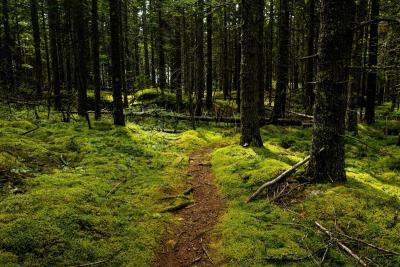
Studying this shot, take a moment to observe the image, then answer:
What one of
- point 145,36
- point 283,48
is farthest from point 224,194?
point 145,36

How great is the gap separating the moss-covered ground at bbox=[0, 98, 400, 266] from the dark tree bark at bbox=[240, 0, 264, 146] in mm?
863

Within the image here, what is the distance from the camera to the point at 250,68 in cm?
1168

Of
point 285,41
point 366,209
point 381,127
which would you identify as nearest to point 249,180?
point 366,209

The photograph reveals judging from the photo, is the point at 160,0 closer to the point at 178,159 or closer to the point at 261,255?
the point at 178,159

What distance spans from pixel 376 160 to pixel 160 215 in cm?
871

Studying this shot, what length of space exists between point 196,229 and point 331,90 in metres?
4.62

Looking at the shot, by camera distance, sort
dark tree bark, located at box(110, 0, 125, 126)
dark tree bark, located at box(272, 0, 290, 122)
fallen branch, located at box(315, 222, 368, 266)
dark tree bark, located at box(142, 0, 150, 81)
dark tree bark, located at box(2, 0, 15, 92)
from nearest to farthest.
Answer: fallen branch, located at box(315, 222, 368, 266), dark tree bark, located at box(110, 0, 125, 126), dark tree bark, located at box(272, 0, 290, 122), dark tree bark, located at box(2, 0, 15, 92), dark tree bark, located at box(142, 0, 150, 81)

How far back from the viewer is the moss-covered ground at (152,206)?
5426 mm

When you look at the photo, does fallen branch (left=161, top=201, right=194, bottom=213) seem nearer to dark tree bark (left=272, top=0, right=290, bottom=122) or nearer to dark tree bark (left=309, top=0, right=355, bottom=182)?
dark tree bark (left=309, top=0, right=355, bottom=182)

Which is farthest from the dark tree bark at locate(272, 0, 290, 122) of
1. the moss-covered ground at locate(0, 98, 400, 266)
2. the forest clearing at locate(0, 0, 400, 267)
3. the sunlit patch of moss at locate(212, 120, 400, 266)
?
the sunlit patch of moss at locate(212, 120, 400, 266)

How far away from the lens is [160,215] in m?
7.43

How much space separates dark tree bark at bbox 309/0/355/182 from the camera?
22.6ft

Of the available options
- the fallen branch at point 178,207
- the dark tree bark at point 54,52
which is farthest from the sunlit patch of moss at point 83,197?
the dark tree bark at point 54,52

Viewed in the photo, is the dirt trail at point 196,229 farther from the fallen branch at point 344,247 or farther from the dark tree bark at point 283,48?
the dark tree bark at point 283,48
